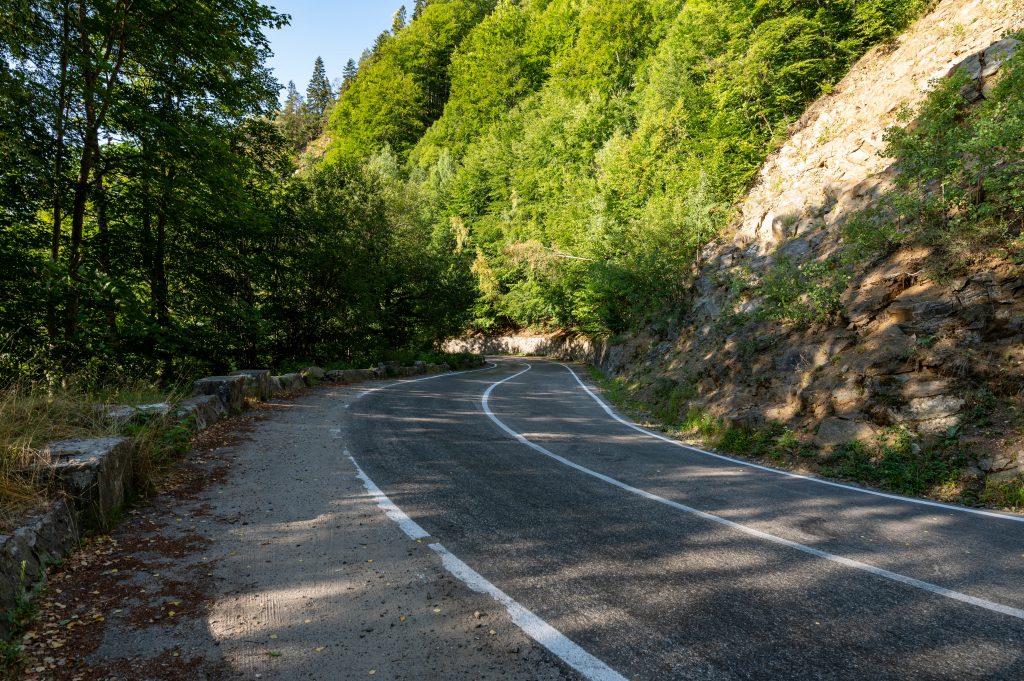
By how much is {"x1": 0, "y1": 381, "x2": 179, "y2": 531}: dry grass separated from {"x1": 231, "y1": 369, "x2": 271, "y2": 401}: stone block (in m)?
4.25

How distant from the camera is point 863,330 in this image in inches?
357

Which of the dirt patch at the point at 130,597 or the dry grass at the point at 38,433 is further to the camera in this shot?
the dry grass at the point at 38,433

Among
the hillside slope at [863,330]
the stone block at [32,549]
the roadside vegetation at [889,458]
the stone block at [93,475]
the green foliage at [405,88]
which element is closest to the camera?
the stone block at [32,549]

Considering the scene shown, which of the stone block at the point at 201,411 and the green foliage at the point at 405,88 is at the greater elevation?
the green foliage at the point at 405,88

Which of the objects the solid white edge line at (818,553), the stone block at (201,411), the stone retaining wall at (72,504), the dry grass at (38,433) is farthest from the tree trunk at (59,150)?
the solid white edge line at (818,553)

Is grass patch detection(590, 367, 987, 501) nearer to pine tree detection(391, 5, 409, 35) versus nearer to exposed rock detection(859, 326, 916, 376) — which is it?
exposed rock detection(859, 326, 916, 376)

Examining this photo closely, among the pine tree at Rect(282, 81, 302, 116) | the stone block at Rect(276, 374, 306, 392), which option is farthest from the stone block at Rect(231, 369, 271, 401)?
the pine tree at Rect(282, 81, 302, 116)

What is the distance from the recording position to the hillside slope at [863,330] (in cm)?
680

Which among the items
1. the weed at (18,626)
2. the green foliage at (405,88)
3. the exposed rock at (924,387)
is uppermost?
the green foliage at (405,88)

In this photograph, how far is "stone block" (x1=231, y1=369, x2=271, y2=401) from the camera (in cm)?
1120

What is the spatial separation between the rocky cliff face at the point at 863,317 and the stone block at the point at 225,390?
9.83 meters

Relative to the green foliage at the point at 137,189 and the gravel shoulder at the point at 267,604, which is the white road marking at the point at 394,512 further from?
the green foliage at the point at 137,189

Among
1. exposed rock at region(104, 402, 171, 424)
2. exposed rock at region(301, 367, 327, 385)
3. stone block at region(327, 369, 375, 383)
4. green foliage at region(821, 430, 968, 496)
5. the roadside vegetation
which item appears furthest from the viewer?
stone block at region(327, 369, 375, 383)

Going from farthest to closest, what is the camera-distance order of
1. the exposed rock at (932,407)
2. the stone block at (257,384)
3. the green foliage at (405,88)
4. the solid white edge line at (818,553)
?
the green foliage at (405,88), the stone block at (257,384), the exposed rock at (932,407), the solid white edge line at (818,553)
